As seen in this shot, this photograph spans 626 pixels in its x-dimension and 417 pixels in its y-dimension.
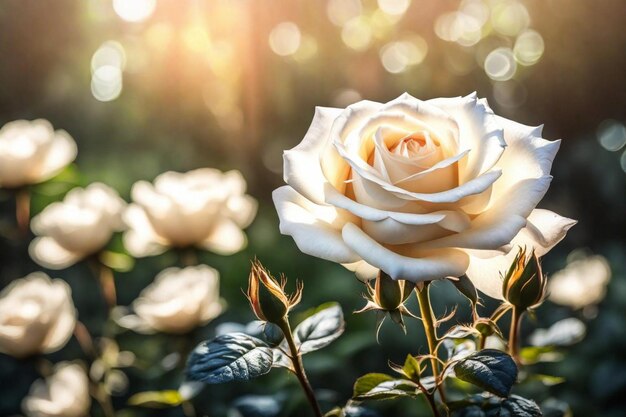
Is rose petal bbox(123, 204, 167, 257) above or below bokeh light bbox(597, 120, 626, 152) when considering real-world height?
below

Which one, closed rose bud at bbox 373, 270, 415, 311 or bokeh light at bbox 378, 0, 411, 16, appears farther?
bokeh light at bbox 378, 0, 411, 16

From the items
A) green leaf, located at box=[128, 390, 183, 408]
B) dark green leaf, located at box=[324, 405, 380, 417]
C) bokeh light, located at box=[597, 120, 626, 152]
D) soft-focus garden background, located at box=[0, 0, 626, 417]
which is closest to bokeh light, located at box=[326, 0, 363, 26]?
soft-focus garden background, located at box=[0, 0, 626, 417]

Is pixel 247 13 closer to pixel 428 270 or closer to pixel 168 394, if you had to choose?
pixel 168 394

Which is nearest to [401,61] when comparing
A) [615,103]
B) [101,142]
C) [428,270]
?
[615,103]

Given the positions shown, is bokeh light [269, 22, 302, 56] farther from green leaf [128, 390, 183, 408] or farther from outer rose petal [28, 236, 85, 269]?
green leaf [128, 390, 183, 408]

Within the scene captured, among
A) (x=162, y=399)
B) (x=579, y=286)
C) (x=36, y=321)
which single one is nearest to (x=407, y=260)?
(x=162, y=399)

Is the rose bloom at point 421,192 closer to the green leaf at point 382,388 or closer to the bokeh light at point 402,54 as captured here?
the green leaf at point 382,388

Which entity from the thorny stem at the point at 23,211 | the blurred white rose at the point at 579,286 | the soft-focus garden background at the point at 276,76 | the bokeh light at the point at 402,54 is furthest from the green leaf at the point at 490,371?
the bokeh light at the point at 402,54
